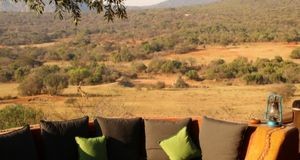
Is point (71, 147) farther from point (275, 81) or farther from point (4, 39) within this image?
point (4, 39)

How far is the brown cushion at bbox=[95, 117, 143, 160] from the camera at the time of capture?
20.4 feet

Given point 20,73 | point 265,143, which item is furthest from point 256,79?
point 265,143

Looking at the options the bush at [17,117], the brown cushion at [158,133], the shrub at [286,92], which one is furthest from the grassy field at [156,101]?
the brown cushion at [158,133]

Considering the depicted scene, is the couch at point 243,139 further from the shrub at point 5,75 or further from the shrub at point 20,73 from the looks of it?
the shrub at point 5,75

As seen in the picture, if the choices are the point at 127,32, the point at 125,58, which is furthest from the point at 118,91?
the point at 127,32

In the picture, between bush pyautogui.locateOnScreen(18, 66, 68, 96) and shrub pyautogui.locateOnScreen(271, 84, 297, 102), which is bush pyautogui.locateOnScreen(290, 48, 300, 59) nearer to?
shrub pyautogui.locateOnScreen(271, 84, 297, 102)

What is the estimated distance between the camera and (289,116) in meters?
6.87

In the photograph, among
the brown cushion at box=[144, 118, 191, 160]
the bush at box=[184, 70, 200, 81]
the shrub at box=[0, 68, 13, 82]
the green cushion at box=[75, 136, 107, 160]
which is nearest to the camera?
the green cushion at box=[75, 136, 107, 160]

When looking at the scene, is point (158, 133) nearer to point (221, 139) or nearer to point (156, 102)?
point (221, 139)

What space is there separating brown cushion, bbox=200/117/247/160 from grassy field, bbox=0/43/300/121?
545 centimetres

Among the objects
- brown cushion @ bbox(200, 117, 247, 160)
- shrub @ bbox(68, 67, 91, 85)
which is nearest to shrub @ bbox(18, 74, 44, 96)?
shrub @ bbox(68, 67, 91, 85)

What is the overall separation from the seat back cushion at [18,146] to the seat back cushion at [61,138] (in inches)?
8.1

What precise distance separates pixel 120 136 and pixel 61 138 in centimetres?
76

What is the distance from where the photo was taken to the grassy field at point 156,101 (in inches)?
531
